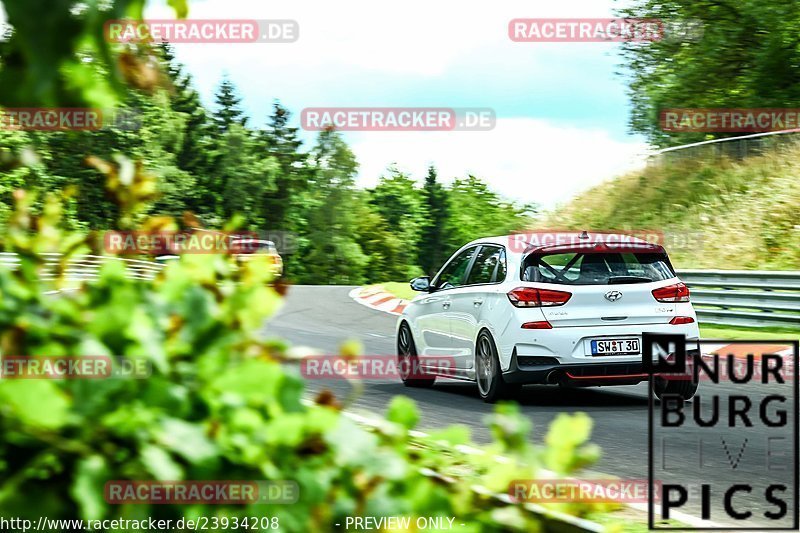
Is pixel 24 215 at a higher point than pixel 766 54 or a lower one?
lower

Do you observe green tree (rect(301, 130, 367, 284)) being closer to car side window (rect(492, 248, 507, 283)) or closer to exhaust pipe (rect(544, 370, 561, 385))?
car side window (rect(492, 248, 507, 283))

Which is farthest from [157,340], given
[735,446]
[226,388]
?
[735,446]

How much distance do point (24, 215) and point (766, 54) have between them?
31.8 meters

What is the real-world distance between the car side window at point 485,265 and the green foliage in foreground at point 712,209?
14.6 metres

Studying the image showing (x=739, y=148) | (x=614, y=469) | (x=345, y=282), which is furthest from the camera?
(x=345, y=282)

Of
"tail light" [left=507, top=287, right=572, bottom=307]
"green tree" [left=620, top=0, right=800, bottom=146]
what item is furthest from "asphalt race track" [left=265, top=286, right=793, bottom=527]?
"green tree" [left=620, top=0, right=800, bottom=146]

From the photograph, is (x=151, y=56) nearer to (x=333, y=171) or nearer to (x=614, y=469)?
(x=614, y=469)

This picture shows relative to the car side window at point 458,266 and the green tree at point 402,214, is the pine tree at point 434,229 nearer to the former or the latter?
the green tree at point 402,214

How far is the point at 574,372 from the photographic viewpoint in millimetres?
10352

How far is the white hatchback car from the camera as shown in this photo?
10.3 m

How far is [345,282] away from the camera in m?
92.1

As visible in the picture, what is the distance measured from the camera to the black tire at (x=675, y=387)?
10120 mm

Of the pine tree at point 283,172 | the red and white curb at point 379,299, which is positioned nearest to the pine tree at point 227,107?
Result: the pine tree at point 283,172

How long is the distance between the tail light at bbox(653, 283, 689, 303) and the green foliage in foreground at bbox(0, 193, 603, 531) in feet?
27.8
